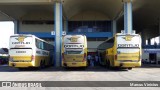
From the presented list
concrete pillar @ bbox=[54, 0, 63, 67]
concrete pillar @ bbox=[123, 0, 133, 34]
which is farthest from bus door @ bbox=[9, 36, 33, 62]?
concrete pillar @ bbox=[123, 0, 133, 34]

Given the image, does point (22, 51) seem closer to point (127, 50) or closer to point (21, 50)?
point (21, 50)

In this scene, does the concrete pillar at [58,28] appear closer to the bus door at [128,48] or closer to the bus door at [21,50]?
the bus door at [21,50]

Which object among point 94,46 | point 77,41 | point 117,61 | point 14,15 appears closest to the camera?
point 117,61

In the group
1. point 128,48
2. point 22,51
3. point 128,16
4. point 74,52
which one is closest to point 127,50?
point 128,48

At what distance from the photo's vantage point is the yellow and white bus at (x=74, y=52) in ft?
93.4

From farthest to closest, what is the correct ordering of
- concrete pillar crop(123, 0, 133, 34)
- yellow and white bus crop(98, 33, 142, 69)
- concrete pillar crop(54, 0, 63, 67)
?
concrete pillar crop(54, 0, 63, 67)
concrete pillar crop(123, 0, 133, 34)
yellow and white bus crop(98, 33, 142, 69)

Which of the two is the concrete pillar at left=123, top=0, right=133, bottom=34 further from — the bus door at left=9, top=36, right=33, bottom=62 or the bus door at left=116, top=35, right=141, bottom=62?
the bus door at left=9, top=36, right=33, bottom=62

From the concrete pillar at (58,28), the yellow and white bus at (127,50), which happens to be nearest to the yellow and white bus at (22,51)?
the yellow and white bus at (127,50)

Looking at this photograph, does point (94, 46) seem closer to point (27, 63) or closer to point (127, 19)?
point (127, 19)

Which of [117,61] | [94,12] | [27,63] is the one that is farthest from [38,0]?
[94,12]

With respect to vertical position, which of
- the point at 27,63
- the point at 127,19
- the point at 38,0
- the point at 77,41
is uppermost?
the point at 38,0

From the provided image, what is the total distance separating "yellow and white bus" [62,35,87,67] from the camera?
28.5 meters

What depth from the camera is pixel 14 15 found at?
54.5 meters

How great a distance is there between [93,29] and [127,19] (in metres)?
20.7
